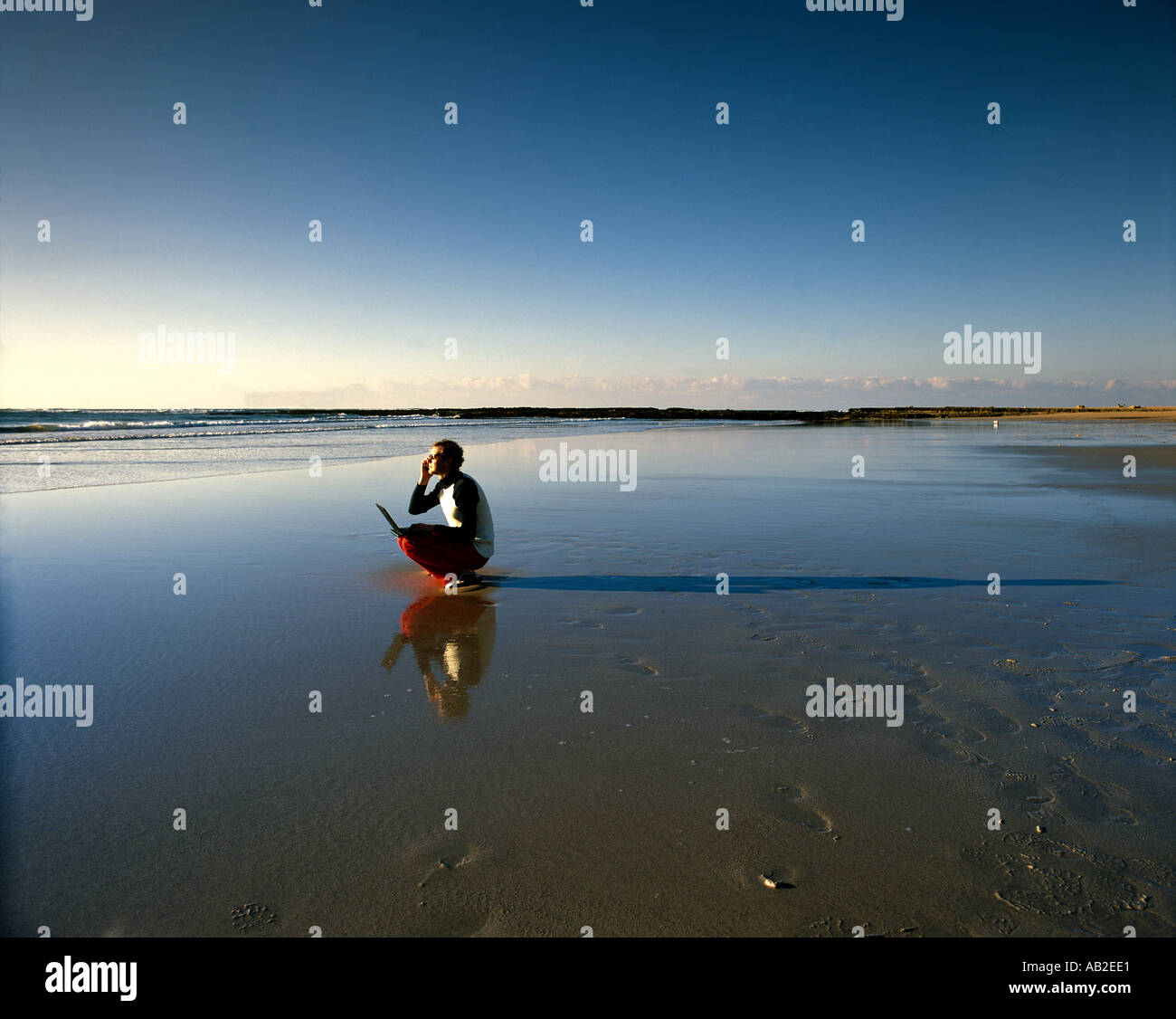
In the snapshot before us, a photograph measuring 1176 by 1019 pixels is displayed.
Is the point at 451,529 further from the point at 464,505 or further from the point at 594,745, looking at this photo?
the point at 594,745

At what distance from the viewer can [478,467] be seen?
23250 millimetres

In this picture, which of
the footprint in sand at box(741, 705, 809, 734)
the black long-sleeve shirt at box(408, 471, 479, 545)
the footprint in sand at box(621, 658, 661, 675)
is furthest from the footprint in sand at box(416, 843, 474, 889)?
the black long-sleeve shirt at box(408, 471, 479, 545)

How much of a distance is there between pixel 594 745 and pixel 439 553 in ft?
15.0

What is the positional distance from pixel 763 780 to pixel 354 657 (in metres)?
3.62

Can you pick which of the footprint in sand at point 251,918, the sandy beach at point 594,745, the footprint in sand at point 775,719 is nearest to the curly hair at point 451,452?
the sandy beach at point 594,745

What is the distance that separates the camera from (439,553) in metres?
8.49

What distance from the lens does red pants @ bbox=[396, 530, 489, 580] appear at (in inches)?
331

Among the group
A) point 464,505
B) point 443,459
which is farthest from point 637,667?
point 443,459

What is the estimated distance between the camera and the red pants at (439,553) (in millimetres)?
8414

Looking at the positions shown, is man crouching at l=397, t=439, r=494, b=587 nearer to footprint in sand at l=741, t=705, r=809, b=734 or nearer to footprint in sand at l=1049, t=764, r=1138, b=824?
footprint in sand at l=741, t=705, r=809, b=734

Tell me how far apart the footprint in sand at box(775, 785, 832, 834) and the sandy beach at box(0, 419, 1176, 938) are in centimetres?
2

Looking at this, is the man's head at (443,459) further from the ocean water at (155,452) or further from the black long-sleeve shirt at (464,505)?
the ocean water at (155,452)

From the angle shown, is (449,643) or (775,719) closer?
(775,719)

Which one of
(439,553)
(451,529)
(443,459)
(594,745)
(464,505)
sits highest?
Result: (443,459)
